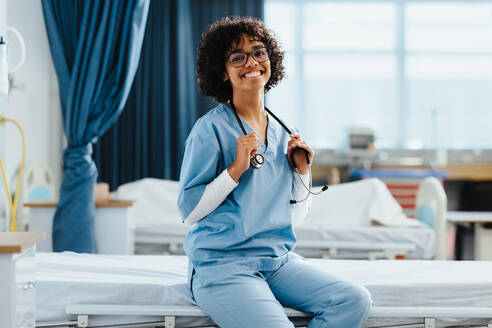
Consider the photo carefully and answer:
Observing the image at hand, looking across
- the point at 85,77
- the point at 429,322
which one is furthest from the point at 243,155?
the point at 85,77

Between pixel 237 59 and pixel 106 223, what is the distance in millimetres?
1468

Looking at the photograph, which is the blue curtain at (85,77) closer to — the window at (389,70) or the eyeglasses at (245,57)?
the eyeglasses at (245,57)

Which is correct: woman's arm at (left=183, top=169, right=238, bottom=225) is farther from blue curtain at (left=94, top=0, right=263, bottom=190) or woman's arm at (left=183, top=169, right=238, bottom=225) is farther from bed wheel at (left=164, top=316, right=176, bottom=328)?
blue curtain at (left=94, top=0, right=263, bottom=190)

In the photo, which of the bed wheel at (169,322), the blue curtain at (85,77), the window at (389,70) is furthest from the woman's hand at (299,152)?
the window at (389,70)

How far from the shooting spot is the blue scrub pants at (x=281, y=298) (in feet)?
4.44

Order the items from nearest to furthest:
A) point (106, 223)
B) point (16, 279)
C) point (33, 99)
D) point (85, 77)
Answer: point (16, 279) < point (85, 77) < point (106, 223) < point (33, 99)

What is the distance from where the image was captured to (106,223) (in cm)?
274

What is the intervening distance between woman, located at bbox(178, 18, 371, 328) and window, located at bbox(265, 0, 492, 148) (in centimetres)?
413

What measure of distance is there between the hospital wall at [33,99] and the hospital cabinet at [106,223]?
0.77 feet

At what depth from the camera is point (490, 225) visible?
3.13 metres

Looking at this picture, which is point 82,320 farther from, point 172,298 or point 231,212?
point 231,212

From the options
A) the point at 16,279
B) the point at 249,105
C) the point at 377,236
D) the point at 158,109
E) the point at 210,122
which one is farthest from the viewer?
the point at 158,109

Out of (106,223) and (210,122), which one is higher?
(210,122)

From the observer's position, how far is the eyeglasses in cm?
161
